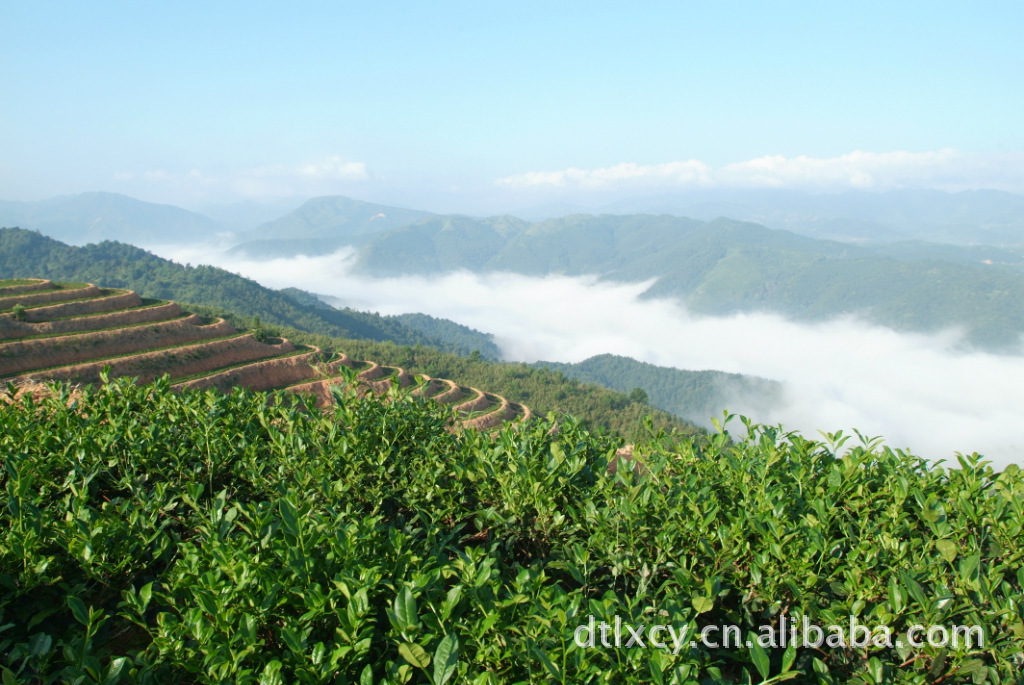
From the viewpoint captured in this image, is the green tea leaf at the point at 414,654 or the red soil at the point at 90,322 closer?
the green tea leaf at the point at 414,654

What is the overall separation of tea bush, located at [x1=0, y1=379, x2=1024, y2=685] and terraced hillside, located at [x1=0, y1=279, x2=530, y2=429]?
30.2 meters

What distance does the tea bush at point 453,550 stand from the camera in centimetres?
259

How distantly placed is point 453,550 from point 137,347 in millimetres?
47605

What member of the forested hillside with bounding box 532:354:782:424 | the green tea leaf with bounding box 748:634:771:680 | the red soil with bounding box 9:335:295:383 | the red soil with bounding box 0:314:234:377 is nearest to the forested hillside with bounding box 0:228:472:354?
the forested hillside with bounding box 532:354:782:424

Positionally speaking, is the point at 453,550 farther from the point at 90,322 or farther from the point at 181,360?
the point at 90,322

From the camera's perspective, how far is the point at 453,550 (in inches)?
131

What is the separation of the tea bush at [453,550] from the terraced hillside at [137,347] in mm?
30234

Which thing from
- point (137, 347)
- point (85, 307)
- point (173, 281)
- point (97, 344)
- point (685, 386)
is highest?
point (173, 281)

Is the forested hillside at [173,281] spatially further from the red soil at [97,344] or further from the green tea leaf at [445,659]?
the green tea leaf at [445,659]

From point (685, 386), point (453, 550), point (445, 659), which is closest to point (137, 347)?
point (453, 550)

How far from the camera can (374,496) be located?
4262mm

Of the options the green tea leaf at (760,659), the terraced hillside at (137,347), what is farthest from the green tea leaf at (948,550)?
the terraced hillside at (137,347)

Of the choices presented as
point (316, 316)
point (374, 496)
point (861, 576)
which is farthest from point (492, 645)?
point (316, 316)

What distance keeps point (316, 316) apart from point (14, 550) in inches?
5191
